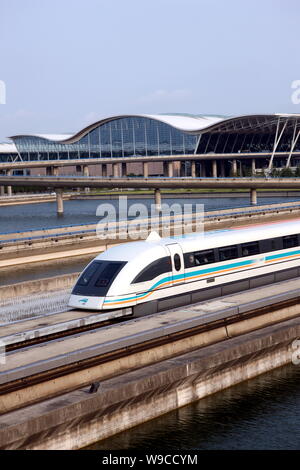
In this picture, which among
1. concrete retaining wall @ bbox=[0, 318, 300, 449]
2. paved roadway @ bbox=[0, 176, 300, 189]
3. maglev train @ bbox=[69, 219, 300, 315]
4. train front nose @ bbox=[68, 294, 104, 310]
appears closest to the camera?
concrete retaining wall @ bbox=[0, 318, 300, 449]

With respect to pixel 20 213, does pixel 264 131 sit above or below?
above

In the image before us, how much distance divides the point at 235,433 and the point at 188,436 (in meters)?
1.40

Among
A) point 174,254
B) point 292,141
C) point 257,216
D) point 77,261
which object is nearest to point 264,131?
point 292,141

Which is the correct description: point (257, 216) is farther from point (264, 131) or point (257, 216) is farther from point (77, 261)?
point (264, 131)

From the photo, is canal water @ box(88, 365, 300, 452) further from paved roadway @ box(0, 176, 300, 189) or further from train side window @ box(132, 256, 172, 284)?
paved roadway @ box(0, 176, 300, 189)

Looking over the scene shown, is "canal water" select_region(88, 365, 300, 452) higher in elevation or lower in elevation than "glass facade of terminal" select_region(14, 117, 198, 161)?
lower

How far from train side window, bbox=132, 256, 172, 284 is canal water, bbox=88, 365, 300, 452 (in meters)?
5.09

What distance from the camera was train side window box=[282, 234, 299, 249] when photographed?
33653 millimetres

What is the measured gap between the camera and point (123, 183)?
109875 mm

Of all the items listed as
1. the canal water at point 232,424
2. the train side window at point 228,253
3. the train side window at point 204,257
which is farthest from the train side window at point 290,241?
the canal water at point 232,424

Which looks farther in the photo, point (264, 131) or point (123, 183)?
point (264, 131)

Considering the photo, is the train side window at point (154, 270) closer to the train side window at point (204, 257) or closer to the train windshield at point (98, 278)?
the train windshield at point (98, 278)

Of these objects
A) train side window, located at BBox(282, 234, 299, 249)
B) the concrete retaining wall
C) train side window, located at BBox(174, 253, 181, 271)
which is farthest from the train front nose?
train side window, located at BBox(282, 234, 299, 249)

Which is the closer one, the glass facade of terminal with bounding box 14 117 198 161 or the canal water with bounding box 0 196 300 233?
the canal water with bounding box 0 196 300 233
